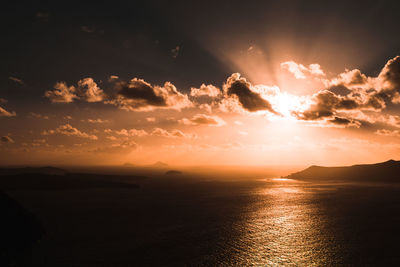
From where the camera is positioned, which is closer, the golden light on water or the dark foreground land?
the dark foreground land

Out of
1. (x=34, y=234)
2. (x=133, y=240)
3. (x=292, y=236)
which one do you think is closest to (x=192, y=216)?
(x=133, y=240)

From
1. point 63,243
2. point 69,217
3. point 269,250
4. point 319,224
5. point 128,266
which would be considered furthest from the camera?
point 69,217

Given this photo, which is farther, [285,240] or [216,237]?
[216,237]

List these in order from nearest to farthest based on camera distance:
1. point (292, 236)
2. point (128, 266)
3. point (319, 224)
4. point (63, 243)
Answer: point (128, 266)
point (63, 243)
point (292, 236)
point (319, 224)

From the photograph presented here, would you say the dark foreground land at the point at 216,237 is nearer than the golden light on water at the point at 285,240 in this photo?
Yes

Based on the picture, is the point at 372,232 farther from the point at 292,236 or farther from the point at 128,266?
the point at 128,266

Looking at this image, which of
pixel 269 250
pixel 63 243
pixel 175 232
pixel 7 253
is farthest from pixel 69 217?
pixel 269 250

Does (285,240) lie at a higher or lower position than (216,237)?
higher

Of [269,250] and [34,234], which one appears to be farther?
[34,234]

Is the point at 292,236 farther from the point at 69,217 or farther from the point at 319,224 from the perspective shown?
A: the point at 69,217

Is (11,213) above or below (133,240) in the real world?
above
